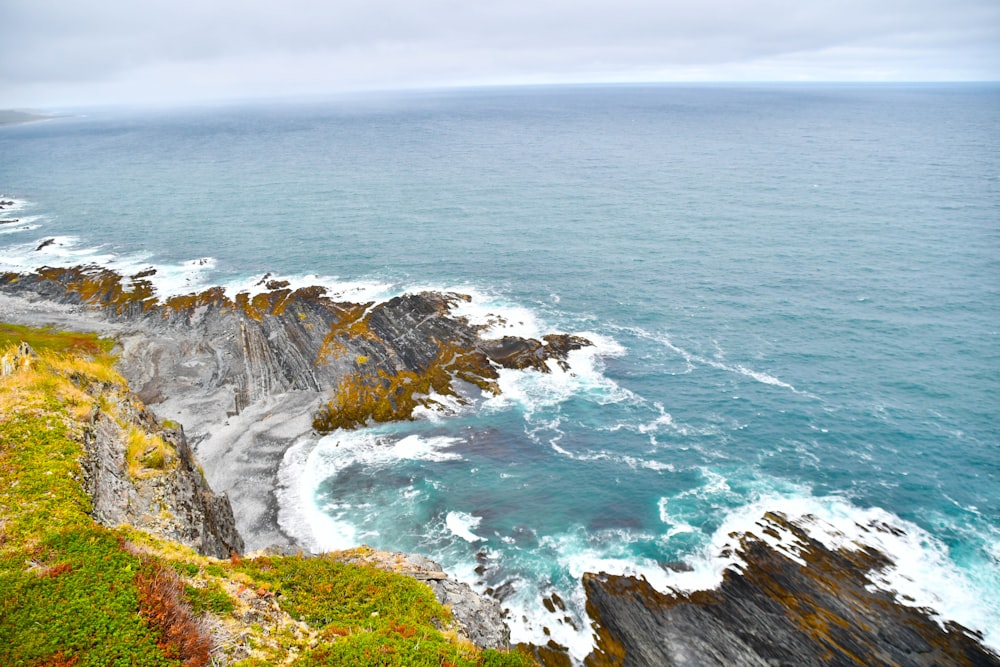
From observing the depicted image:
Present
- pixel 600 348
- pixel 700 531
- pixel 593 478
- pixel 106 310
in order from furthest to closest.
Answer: pixel 106 310
pixel 600 348
pixel 593 478
pixel 700 531

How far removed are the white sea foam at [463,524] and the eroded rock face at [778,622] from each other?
9.68 meters

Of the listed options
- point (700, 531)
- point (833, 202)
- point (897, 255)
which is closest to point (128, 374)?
point (700, 531)

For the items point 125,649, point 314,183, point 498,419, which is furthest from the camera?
point 314,183

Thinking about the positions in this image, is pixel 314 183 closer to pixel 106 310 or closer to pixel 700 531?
pixel 106 310

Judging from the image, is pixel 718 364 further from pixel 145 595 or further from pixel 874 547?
pixel 145 595

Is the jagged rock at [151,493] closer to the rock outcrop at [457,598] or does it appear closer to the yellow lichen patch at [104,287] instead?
the rock outcrop at [457,598]

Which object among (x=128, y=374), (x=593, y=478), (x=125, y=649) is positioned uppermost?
(x=125, y=649)

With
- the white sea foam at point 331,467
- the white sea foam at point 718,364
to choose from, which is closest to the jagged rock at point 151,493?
the white sea foam at point 331,467

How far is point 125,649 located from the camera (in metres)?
16.2

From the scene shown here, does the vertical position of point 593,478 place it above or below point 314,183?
below

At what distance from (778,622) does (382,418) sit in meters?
38.3

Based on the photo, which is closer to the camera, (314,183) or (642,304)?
(642,304)

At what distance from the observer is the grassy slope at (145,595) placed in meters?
16.6

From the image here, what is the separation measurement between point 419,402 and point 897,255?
80.1 meters
